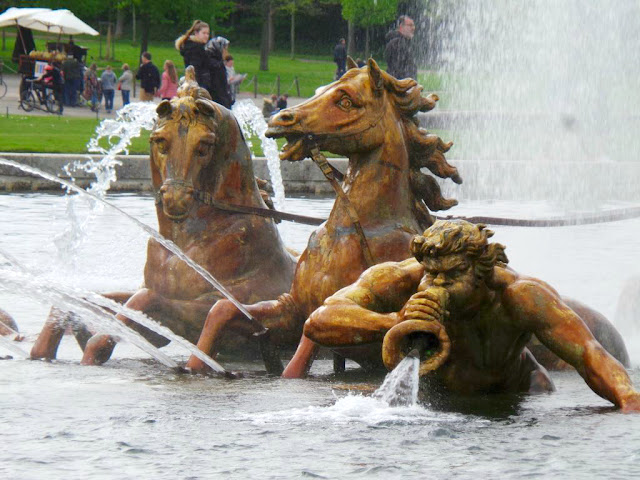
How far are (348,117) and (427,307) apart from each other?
1.64 meters

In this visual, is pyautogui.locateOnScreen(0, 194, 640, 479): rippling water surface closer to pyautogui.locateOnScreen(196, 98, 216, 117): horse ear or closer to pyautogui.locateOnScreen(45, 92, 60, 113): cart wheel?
pyautogui.locateOnScreen(196, 98, 216, 117): horse ear

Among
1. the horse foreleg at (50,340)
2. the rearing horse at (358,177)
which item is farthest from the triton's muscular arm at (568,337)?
the horse foreleg at (50,340)

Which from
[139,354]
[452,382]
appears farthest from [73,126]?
[452,382]

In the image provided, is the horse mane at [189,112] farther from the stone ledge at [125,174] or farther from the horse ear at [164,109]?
the stone ledge at [125,174]

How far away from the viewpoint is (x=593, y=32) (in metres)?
14.9

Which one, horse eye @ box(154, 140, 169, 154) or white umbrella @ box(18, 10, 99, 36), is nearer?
horse eye @ box(154, 140, 169, 154)

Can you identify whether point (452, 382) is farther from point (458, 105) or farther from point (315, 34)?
point (315, 34)

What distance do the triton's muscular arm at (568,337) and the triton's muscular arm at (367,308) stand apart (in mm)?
388

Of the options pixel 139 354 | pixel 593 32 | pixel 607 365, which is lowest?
pixel 139 354

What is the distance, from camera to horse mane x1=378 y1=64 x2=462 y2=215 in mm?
6066

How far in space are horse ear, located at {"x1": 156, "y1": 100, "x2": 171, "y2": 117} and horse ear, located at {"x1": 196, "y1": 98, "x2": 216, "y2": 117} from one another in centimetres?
14

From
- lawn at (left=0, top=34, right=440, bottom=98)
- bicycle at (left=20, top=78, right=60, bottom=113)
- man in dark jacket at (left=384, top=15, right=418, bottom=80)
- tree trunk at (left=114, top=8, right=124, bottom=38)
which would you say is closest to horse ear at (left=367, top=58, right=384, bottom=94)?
man in dark jacket at (left=384, top=15, right=418, bottom=80)

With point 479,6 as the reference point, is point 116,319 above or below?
below

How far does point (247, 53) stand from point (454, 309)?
175 ft
